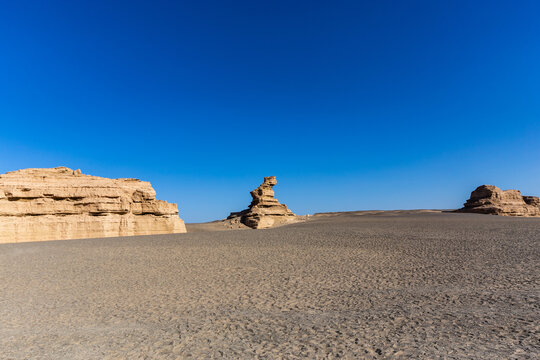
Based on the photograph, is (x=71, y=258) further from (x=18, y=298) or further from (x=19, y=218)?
(x=19, y=218)

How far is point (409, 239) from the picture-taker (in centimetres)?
1405

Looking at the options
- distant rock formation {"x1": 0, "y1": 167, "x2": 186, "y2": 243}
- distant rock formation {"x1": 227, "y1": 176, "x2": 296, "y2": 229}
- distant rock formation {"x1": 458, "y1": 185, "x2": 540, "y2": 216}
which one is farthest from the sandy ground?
distant rock formation {"x1": 458, "y1": 185, "x2": 540, "y2": 216}

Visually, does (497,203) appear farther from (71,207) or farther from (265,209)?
(71,207)

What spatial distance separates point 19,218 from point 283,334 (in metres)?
25.1

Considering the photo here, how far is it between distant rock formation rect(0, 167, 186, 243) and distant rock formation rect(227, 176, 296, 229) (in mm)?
10100

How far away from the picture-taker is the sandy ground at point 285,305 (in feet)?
13.9

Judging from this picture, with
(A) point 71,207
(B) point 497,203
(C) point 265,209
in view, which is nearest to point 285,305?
(A) point 71,207

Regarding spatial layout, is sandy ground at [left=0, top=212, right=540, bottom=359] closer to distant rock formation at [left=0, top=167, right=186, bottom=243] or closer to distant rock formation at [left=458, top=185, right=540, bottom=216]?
distant rock formation at [left=0, top=167, right=186, bottom=243]

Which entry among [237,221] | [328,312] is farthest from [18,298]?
[237,221]

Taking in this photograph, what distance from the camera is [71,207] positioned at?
22641mm

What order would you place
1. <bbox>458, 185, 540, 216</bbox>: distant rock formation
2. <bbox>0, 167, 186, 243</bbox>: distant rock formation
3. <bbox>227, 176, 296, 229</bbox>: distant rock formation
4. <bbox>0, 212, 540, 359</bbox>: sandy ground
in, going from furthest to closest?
<bbox>458, 185, 540, 216</bbox>: distant rock formation < <bbox>227, 176, 296, 229</bbox>: distant rock formation < <bbox>0, 167, 186, 243</bbox>: distant rock formation < <bbox>0, 212, 540, 359</bbox>: sandy ground

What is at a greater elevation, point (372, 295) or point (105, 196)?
point (105, 196)

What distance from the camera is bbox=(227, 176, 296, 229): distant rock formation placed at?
105ft

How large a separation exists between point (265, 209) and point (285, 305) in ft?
88.3
